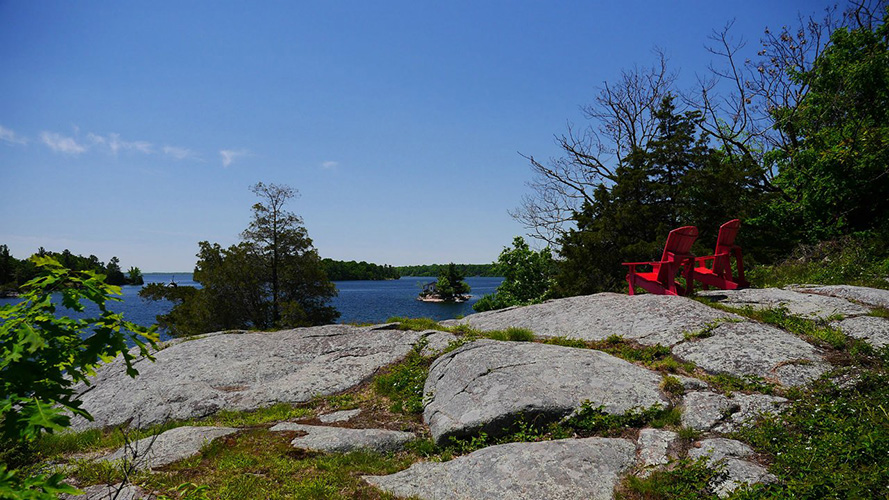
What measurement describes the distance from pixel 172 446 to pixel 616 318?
26.0ft

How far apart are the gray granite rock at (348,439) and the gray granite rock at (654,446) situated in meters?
2.77

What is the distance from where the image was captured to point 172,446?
5.30m

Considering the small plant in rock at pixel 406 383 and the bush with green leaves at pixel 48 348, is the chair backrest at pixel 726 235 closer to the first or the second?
the small plant in rock at pixel 406 383

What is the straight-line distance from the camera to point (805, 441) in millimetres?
4426

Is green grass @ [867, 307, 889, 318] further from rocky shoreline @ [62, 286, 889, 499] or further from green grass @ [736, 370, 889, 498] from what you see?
green grass @ [736, 370, 889, 498]

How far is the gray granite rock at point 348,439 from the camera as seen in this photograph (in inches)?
211

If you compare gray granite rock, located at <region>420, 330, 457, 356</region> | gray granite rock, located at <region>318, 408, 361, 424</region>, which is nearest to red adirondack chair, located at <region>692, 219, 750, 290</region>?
gray granite rock, located at <region>420, 330, 457, 356</region>

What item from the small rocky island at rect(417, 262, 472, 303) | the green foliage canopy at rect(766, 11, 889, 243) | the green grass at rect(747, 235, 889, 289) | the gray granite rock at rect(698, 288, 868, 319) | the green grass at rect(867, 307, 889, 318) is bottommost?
the small rocky island at rect(417, 262, 472, 303)

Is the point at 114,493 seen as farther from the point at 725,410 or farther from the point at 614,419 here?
the point at 725,410

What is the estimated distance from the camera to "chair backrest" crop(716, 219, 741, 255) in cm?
1144

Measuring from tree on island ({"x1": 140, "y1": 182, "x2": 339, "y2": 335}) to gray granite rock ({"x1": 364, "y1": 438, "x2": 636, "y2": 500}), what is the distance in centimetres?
2453

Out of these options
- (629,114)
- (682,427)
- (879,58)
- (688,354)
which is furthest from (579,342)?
(629,114)

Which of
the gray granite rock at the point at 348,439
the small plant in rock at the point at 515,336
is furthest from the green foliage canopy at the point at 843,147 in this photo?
the gray granite rock at the point at 348,439

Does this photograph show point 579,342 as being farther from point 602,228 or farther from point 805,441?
point 602,228
